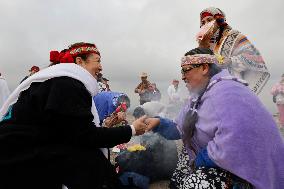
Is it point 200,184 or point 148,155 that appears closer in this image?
point 200,184

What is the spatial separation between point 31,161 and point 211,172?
152 cm

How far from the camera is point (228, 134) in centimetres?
284

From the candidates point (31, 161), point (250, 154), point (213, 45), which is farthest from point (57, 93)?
point (213, 45)

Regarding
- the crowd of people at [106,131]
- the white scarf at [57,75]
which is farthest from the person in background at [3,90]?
the white scarf at [57,75]

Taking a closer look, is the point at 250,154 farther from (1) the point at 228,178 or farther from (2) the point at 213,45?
(2) the point at 213,45

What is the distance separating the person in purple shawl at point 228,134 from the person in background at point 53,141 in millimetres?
949

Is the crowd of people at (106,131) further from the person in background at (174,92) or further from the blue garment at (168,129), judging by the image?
the person in background at (174,92)

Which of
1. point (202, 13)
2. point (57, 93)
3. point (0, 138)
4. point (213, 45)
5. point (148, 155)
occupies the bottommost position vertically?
point (148, 155)

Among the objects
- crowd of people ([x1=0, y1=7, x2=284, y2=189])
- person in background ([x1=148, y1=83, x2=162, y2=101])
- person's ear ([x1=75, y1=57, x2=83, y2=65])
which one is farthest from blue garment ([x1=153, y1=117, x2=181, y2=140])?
person in background ([x1=148, y1=83, x2=162, y2=101])

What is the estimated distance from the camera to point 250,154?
9.21ft

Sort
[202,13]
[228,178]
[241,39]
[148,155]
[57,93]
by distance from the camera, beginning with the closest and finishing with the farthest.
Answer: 1. [57,93]
2. [228,178]
3. [241,39]
4. [202,13]
5. [148,155]

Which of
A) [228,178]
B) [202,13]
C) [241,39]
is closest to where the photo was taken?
[228,178]

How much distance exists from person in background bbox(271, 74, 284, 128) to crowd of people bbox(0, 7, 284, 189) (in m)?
7.74

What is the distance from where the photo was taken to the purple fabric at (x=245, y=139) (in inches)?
111
